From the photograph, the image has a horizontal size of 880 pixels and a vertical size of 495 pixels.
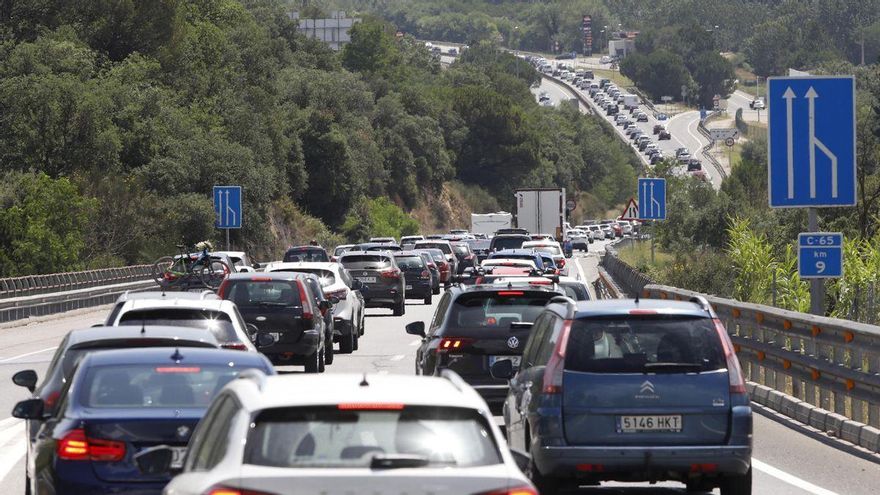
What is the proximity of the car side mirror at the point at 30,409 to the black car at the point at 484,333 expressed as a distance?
19.3ft

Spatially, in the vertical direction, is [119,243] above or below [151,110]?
below

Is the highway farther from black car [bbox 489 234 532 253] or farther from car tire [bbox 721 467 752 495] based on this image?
black car [bbox 489 234 532 253]

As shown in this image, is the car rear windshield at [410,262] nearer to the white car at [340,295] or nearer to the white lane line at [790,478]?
the white car at [340,295]

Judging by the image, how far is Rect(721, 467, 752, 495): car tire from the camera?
1156 centimetres

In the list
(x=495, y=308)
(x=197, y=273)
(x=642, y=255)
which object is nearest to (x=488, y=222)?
(x=642, y=255)

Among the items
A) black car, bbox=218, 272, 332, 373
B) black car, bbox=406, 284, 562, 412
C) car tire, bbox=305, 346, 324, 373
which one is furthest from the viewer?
car tire, bbox=305, 346, 324, 373

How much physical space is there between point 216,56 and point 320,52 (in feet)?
118

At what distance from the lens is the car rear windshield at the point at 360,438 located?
6.70m

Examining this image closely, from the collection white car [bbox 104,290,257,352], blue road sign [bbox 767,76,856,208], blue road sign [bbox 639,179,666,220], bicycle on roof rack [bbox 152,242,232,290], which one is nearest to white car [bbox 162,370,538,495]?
white car [bbox 104,290,257,352]

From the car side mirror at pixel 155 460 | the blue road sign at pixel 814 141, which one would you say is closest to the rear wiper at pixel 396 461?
the car side mirror at pixel 155 460

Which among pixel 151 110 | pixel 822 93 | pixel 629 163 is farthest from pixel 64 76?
pixel 629 163

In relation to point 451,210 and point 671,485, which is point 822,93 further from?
point 451,210

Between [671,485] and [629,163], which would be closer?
[671,485]

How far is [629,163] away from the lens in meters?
197
